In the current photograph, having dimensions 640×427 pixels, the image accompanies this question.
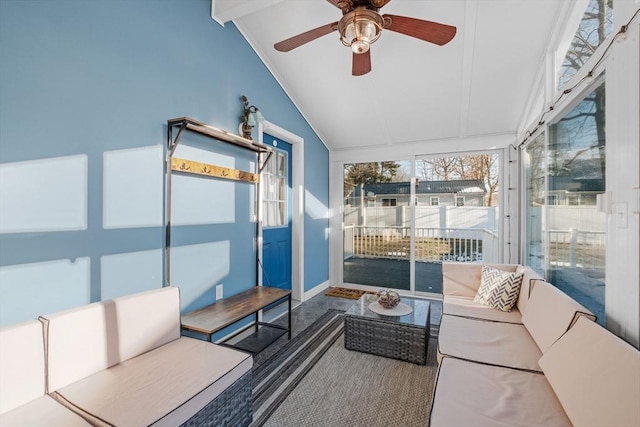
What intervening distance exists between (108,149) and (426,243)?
392cm

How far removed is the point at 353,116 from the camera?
12.9 feet

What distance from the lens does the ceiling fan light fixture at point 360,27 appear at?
64.2 inches

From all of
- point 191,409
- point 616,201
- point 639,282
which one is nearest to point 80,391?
point 191,409

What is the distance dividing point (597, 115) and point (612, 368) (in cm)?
145

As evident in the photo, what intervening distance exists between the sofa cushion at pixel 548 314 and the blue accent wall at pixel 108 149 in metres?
2.39

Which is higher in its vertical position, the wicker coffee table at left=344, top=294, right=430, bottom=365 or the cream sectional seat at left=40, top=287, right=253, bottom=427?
the cream sectional seat at left=40, top=287, right=253, bottom=427

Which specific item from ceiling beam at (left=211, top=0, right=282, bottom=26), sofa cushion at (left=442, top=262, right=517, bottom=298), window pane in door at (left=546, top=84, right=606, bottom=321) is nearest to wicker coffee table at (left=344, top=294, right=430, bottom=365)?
sofa cushion at (left=442, top=262, right=517, bottom=298)

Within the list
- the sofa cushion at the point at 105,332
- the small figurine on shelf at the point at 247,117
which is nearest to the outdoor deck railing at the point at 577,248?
the sofa cushion at the point at 105,332

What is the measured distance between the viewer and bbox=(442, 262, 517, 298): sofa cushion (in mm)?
2949

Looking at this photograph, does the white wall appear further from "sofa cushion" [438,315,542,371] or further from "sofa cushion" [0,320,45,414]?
"sofa cushion" [0,320,45,414]

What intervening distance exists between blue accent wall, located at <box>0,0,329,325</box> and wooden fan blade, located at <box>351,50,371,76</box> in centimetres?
122

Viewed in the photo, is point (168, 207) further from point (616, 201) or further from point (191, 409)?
point (616, 201)

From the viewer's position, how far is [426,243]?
4.33 m

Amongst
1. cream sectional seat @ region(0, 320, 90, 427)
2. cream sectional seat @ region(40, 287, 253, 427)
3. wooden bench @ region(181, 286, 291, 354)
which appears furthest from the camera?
wooden bench @ region(181, 286, 291, 354)
